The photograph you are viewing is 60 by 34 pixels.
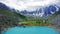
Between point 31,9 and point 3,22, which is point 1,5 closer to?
point 3,22

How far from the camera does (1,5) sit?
10.4 ft

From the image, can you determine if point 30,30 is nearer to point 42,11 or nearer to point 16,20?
point 16,20

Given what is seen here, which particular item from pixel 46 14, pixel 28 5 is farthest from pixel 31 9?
pixel 46 14

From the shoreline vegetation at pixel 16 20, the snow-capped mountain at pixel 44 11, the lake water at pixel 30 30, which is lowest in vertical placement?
the lake water at pixel 30 30

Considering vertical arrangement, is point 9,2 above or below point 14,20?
above

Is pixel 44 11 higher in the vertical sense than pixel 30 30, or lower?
higher

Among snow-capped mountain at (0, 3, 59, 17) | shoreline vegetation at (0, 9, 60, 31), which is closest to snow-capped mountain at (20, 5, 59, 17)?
snow-capped mountain at (0, 3, 59, 17)

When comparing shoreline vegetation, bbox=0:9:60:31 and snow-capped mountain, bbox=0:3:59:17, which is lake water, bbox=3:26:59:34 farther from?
snow-capped mountain, bbox=0:3:59:17

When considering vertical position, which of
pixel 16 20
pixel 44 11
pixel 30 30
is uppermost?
pixel 44 11

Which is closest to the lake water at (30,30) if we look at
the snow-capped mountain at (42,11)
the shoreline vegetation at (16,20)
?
the shoreline vegetation at (16,20)

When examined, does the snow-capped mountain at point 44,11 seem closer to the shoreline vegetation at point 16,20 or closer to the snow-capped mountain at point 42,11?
the snow-capped mountain at point 42,11

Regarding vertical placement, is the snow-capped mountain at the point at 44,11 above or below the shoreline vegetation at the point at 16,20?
above

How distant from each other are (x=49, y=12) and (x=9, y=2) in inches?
41.3

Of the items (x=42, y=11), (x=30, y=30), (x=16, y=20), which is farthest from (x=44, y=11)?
(x=16, y=20)
